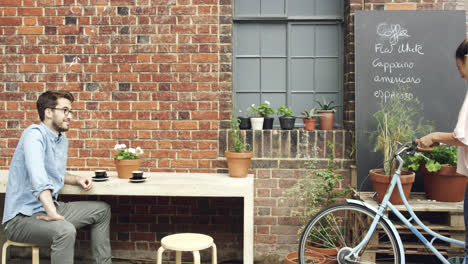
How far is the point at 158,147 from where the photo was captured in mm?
4207

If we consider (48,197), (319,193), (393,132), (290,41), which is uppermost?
(290,41)

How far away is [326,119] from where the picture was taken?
4156 millimetres

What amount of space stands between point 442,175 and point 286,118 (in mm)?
1435

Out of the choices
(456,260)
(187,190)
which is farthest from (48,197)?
(456,260)

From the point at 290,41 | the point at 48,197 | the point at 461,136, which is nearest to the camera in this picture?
the point at 461,136

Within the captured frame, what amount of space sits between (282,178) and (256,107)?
0.73 metres

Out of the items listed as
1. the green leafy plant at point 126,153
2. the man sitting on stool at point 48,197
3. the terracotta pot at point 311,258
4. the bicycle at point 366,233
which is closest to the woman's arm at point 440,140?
the bicycle at point 366,233

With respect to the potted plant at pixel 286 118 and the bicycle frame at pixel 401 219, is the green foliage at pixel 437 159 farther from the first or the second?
the potted plant at pixel 286 118

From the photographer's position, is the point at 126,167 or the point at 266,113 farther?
Answer: the point at 266,113

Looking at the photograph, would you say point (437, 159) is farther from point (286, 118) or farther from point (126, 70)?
point (126, 70)

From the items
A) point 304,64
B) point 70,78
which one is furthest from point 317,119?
point 70,78

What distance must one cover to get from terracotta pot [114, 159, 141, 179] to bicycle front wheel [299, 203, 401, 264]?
155 centimetres

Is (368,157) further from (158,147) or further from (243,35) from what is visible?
(158,147)

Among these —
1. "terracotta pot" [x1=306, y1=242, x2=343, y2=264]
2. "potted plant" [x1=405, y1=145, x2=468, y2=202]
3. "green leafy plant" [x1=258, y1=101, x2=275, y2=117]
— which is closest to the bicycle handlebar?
"potted plant" [x1=405, y1=145, x2=468, y2=202]
